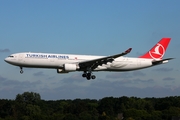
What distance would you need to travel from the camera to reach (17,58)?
73.0 metres

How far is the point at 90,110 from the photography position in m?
188

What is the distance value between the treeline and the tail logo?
55.7 m

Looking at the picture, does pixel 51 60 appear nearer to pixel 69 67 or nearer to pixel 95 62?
pixel 69 67

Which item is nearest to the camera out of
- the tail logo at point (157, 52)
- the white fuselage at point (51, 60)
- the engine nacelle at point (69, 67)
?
the white fuselage at point (51, 60)

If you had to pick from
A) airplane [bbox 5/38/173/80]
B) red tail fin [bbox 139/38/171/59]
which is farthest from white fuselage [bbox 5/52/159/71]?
red tail fin [bbox 139/38/171/59]

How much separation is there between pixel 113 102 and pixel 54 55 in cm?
12264

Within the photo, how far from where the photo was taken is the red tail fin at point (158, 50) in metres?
83.7

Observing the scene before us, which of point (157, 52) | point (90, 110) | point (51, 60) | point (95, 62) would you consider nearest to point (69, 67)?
point (51, 60)

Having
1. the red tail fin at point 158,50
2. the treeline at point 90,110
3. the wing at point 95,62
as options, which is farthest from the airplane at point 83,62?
the treeline at point 90,110

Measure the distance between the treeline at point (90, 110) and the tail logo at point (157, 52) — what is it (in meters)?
55.7

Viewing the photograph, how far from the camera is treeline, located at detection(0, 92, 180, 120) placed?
481 feet

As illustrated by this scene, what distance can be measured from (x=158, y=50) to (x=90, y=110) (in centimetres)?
10595

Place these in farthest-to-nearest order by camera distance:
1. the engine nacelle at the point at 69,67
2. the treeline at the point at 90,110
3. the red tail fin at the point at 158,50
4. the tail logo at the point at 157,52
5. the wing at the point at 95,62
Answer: the treeline at the point at 90,110, the tail logo at the point at 157,52, the red tail fin at the point at 158,50, the wing at the point at 95,62, the engine nacelle at the point at 69,67

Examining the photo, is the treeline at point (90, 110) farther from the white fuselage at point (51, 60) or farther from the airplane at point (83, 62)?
the white fuselage at point (51, 60)
